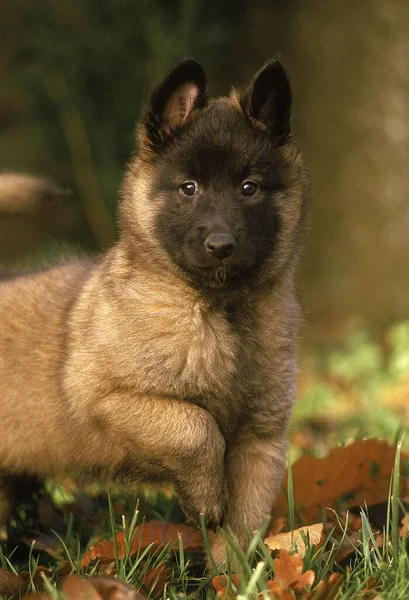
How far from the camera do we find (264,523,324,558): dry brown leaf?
2777 mm

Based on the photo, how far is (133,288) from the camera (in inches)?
123

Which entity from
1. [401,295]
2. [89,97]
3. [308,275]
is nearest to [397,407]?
[401,295]

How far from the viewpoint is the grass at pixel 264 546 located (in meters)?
2.51

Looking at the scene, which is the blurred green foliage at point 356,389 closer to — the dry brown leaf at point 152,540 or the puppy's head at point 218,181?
the dry brown leaf at point 152,540

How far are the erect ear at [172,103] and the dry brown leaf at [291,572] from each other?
150 centimetres

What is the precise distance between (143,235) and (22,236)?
5.91 m

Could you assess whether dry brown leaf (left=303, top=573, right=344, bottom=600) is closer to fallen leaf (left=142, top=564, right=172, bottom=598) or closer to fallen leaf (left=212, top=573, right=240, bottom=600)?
fallen leaf (left=212, top=573, right=240, bottom=600)

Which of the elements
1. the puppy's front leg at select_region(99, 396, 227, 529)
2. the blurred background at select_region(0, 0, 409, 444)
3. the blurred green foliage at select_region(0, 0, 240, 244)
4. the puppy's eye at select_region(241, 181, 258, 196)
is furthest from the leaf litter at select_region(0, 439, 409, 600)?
the blurred green foliage at select_region(0, 0, 240, 244)

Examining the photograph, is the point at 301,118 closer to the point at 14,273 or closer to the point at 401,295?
the point at 401,295

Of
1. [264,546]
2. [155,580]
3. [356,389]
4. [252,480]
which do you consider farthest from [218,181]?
[356,389]

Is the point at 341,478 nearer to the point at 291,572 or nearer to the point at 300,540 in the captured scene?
the point at 300,540

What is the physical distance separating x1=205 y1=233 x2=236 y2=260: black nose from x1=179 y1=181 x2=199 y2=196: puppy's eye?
229 millimetres

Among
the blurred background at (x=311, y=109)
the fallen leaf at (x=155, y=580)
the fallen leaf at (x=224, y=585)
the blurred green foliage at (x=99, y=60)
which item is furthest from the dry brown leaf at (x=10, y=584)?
the blurred green foliage at (x=99, y=60)

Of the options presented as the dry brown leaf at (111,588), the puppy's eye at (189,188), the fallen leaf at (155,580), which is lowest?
the fallen leaf at (155,580)
